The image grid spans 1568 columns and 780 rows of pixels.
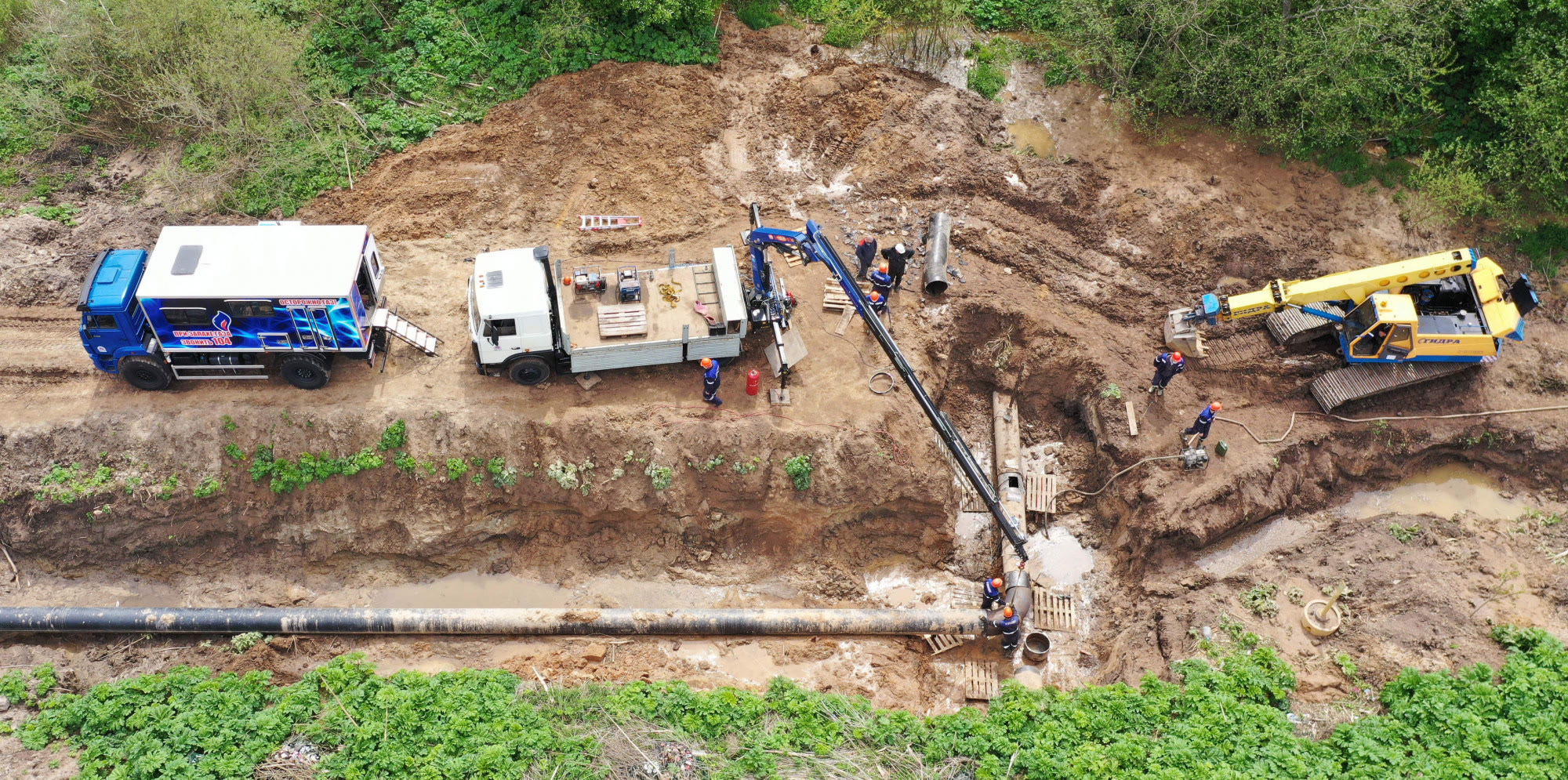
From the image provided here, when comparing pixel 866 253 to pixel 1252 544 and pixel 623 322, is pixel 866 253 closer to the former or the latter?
pixel 623 322

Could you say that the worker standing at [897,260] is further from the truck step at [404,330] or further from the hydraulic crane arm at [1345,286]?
the truck step at [404,330]

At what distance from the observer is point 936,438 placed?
20312 millimetres

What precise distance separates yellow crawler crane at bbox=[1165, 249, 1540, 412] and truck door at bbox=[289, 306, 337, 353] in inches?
698

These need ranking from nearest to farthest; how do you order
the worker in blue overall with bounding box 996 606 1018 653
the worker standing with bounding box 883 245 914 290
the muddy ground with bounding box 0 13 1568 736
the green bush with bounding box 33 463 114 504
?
the worker in blue overall with bounding box 996 606 1018 653 < the muddy ground with bounding box 0 13 1568 736 < the green bush with bounding box 33 463 114 504 < the worker standing with bounding box 883 245 914 290

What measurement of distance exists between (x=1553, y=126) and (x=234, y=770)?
28774 mm

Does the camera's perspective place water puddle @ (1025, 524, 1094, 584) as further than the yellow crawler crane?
Yes

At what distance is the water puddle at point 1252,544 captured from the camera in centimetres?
1911

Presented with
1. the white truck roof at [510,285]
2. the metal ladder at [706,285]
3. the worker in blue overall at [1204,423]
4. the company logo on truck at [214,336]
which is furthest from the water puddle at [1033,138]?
the company logo on truck at [214,336]

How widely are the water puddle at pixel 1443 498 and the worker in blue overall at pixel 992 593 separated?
7.64m

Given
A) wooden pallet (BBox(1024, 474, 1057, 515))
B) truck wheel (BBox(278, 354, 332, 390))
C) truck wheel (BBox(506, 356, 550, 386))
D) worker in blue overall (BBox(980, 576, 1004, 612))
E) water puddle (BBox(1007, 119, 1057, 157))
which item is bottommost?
worker in blue overall (BBox(980, 576, 1004, 612))

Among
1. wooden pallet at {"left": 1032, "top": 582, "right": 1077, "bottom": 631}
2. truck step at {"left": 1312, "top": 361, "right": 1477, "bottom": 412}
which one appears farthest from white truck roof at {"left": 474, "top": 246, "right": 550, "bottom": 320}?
truck step at {"left": 1312, "top": 361, "right": 1477, "bottom": 412}

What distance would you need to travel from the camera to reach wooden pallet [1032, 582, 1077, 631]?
18.7 meters

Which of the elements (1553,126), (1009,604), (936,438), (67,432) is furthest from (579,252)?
(1553,126)

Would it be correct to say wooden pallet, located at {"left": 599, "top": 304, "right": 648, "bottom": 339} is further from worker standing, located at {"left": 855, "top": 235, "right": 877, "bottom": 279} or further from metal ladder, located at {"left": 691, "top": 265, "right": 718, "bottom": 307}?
worker standing, located at {"left": 855, "top": 235, "right": 877, "bottom": 279}
